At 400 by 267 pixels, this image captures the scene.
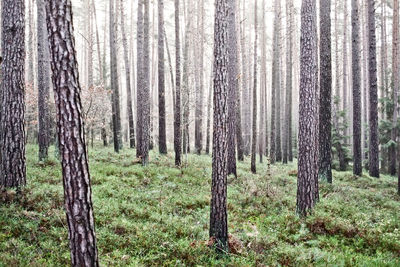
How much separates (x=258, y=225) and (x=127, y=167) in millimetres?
6585

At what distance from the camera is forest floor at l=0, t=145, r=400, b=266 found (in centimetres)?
596

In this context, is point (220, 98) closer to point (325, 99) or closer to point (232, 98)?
point (232, 98)

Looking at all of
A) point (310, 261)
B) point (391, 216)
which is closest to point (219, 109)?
point (310, 261)

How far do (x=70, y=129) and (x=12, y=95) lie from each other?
496 centimetres

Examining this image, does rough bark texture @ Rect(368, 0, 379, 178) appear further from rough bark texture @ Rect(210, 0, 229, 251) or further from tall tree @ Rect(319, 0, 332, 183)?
rough bark texture @ Rect(210, 0, 229, 251)

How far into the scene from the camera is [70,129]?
13.0 feet

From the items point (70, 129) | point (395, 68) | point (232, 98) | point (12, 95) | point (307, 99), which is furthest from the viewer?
point (395, 68)

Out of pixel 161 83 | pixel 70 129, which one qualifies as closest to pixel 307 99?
pixel 70 129

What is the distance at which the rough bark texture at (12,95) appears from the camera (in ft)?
25.2

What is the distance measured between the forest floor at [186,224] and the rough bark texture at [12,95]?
715mm

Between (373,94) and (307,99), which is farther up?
(373,94)

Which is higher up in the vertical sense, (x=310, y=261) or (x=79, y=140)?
(x=79, y=140)

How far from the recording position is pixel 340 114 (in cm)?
2134

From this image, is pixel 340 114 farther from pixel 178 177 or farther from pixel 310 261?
pixel 310 261
